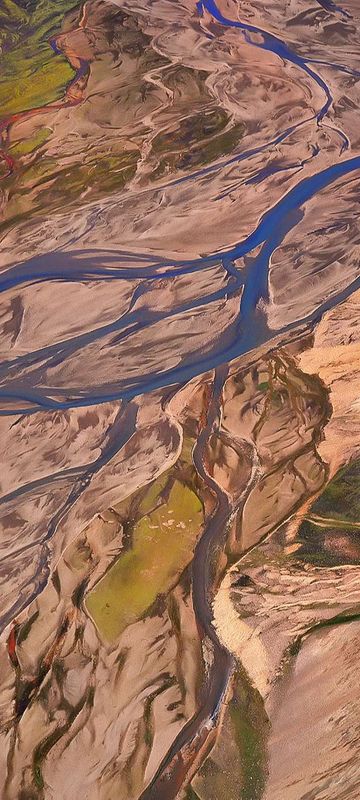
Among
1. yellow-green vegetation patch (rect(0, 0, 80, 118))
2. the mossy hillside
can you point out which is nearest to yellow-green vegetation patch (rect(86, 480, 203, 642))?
the mossy hillside

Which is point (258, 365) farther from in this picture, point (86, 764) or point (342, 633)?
point (86, 764)

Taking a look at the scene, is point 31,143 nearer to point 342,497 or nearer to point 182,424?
point 182,424

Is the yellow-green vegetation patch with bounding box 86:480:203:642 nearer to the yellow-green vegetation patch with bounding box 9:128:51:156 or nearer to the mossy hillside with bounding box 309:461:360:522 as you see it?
the mossy hillside with bounding box 309:461:360:522

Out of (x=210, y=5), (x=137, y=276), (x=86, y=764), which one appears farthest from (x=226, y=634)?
(x=210, y=5)

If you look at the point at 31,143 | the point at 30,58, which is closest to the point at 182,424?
the point at 31,143

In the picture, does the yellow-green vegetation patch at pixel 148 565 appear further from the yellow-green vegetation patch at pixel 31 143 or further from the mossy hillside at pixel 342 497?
the yellow-green vegetation patch at pixel 31 143

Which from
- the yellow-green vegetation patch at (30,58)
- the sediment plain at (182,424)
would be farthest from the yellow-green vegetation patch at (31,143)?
the yellow-green vegetation patch at (30,58)
